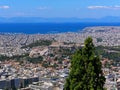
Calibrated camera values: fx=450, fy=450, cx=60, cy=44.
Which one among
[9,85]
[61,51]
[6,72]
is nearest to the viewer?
[9,85]

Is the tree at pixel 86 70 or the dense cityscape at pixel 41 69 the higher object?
the tree at pixel 86 70

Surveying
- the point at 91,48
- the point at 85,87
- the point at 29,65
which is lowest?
the point at 29,65

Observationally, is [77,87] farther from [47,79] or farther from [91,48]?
[47,79]

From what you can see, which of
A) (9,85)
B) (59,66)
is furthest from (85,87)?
(59,66)

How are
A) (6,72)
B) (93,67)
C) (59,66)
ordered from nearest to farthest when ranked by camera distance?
(93,67) < (6,72) < (59,66)

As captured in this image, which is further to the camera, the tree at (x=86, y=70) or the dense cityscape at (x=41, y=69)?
the dense cityscape at (x=41, y=69)

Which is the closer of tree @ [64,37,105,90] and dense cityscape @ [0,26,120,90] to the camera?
tree @ [64,37,105,90]

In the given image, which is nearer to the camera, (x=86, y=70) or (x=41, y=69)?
(x=86, y=70)

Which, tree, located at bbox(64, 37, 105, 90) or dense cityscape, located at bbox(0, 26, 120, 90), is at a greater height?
tree, located at bbox(64, 37, 105, 90)
